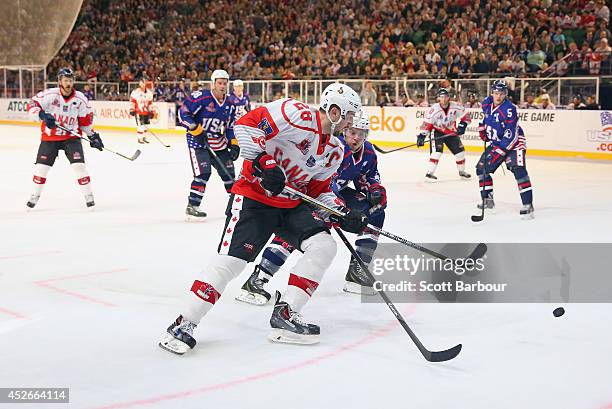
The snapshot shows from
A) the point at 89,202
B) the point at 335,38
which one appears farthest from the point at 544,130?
the point at 89,202

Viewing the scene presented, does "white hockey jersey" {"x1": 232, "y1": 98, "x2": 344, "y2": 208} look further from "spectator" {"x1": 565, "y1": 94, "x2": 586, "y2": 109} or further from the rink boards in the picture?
"spectator" {"x1": 565, "y1": 94, "x2": 586, "y2": 109}

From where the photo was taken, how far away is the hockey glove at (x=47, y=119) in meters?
6.89

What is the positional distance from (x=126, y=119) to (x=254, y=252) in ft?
53.1

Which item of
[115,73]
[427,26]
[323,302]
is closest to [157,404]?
[323,302]

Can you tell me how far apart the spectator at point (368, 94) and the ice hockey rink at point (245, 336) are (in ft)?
27.1

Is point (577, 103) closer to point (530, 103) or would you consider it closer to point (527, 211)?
point (530, 103)

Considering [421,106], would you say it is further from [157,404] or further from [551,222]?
[157,404]

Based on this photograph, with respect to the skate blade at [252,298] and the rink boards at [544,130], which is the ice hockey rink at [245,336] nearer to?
the skate blade at [252,298]

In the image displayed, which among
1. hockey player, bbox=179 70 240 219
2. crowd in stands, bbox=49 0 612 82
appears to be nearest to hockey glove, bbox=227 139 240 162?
hockey player, bbox=179 70 240 219

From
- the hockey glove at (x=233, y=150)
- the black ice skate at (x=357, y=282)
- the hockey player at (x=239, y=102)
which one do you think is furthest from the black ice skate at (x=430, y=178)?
the black ice skate at (x=357, y=282)

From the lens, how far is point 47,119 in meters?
6.90

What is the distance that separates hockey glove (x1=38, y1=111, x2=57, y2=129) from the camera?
22.6 feet

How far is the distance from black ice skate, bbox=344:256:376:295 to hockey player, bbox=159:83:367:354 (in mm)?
898

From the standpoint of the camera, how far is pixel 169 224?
21.5 feet
